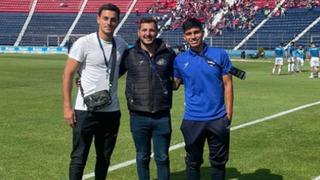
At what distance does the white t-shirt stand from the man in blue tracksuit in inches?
29.3

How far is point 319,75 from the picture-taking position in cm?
2631

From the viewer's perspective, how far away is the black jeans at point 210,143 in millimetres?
5652

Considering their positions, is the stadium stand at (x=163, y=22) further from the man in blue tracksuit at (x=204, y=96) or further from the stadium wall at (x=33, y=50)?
the man in blue tracksuit at (x=204, y=96)

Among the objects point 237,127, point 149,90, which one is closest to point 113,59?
point 149,90

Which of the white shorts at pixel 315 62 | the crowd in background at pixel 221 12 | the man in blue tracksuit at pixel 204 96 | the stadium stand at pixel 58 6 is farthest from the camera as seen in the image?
the stadium stand at pixel 58 6

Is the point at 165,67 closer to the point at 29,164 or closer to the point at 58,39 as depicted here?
the point at 29,164

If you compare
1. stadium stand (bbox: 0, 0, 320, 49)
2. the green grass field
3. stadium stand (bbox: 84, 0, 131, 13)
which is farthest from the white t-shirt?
stadium stand (bbox: 84, 0, 131, 13)

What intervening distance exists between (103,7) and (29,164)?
307cm

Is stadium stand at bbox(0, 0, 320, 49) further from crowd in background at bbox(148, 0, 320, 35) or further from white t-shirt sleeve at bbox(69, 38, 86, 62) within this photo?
white t-shirt sleeve at bbox(69, 38, 86, 62)

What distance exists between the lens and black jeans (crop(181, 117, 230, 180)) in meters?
5.65

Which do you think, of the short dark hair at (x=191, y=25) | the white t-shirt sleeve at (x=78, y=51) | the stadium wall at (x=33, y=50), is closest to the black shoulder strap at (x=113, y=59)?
the white t-shirt sleeve at (x=78, y=51)

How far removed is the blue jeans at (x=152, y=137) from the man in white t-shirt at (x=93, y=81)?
25 cm

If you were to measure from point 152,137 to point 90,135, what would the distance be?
692 mm

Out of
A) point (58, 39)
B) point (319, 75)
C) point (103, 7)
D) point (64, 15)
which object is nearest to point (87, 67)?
point (103, 7)
